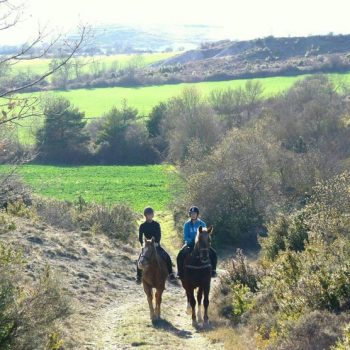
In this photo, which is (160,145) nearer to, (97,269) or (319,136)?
(319,136)

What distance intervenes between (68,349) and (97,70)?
9458 cm

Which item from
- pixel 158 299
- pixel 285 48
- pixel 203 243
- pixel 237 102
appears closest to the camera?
pixel 203 243

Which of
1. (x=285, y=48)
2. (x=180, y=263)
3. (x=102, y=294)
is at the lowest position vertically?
(x=102, y=294)

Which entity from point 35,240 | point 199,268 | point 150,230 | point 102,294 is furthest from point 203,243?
point 35,240

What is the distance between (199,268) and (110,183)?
1702 inches

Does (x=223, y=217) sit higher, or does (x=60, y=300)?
(x=60, y=300)

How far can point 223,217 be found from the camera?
38625 millimetres

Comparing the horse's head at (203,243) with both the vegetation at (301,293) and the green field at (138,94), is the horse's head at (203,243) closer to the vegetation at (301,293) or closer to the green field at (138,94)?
the vegetation at (301,293)

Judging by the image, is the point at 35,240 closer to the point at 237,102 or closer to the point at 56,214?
the point at 56,214

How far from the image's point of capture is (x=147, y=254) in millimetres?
16234

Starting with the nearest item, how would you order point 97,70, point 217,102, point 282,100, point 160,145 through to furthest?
point 282,100 → point 217,102 → point 160,145 → point 97,70

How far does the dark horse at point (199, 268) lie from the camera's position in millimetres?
16016

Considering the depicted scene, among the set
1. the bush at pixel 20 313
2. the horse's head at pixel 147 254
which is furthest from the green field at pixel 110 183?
the bush at pixel 20 313

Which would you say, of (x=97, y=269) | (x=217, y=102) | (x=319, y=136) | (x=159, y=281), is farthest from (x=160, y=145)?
(x=159, y=281)
